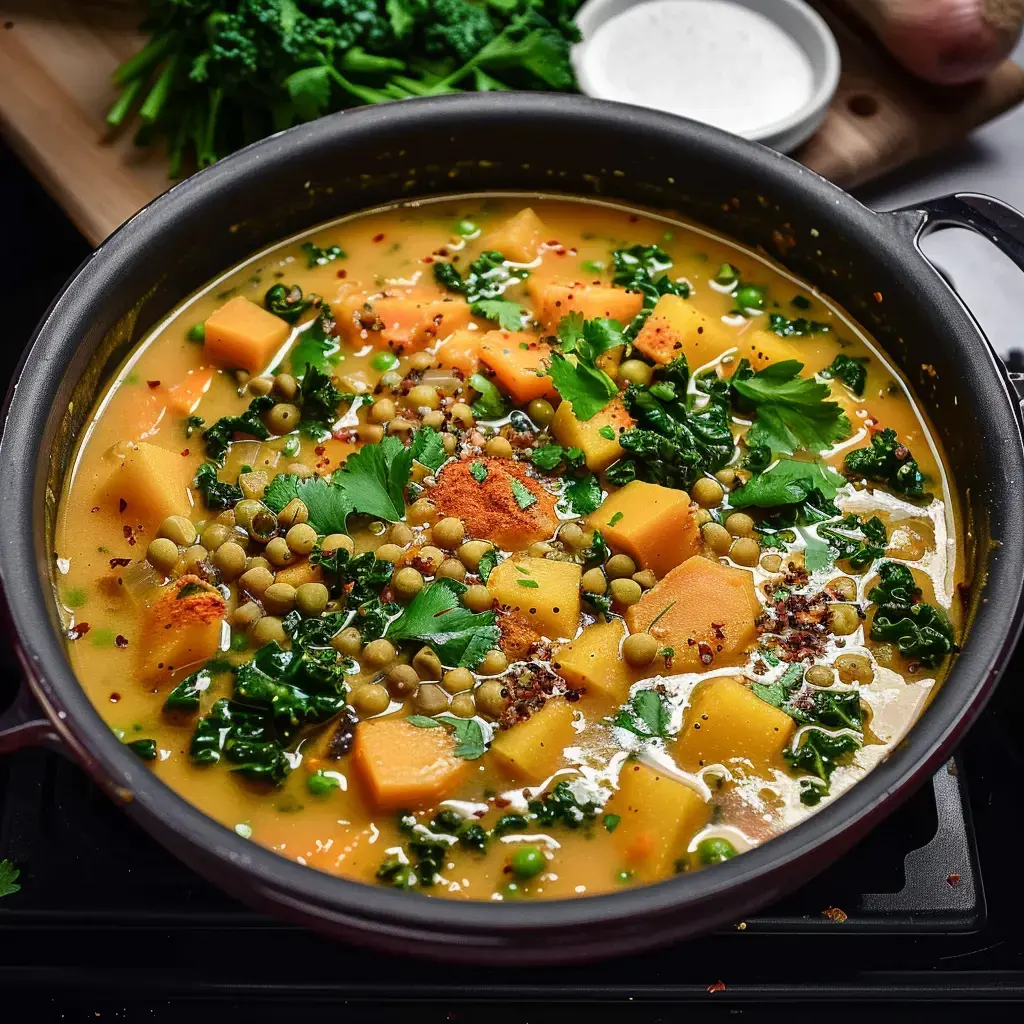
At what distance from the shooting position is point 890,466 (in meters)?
3.44

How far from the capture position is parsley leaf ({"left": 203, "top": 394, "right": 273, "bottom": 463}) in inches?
→ 135

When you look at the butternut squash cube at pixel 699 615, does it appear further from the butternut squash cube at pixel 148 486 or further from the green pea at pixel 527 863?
the butternut squash cube at pixel 148 486

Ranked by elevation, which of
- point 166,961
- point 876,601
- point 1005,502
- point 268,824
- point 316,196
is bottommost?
point 166,961

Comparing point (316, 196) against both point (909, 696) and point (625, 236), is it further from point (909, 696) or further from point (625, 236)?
point (909, 696)

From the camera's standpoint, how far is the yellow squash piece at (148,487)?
129 inches

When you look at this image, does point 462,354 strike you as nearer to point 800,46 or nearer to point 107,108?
point 107,108

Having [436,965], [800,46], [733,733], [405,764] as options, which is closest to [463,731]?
[405,764]

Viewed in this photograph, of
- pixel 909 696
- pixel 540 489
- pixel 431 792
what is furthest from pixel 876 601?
pixel 431 792

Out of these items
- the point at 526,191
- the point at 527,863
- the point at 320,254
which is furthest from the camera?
the point at 526,191

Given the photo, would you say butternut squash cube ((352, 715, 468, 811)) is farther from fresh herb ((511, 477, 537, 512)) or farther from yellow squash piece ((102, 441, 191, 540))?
yellow squash piece ((102, 441, 191, 540))

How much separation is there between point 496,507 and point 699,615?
1.97 feet

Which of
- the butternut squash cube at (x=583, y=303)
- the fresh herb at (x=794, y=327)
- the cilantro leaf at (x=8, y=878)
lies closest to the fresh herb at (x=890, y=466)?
the fresh herb at (x=794, y=327)

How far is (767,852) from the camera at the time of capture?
2445 mm

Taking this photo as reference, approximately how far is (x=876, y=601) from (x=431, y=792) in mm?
1258
